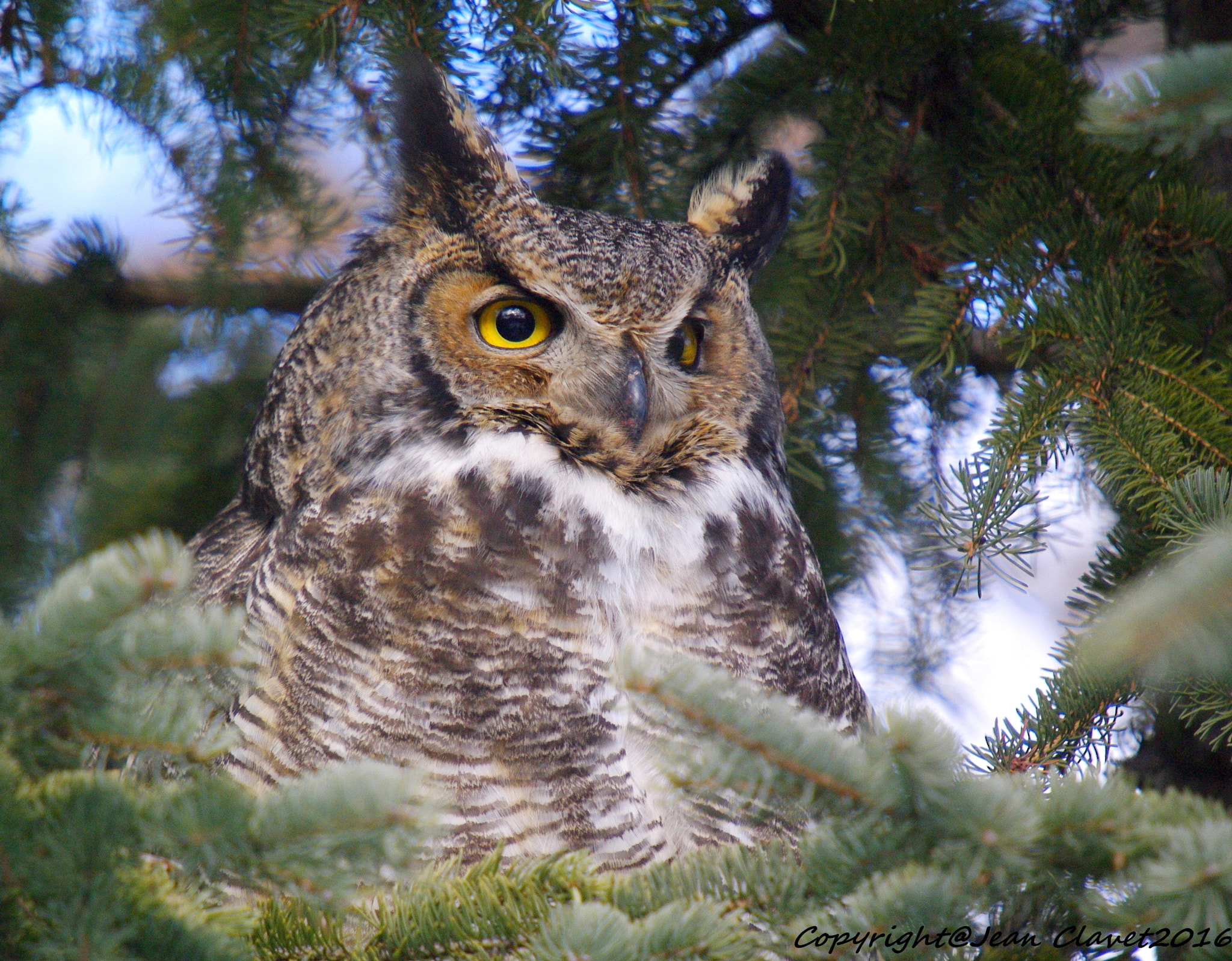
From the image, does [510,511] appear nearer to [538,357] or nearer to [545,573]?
[545,573]

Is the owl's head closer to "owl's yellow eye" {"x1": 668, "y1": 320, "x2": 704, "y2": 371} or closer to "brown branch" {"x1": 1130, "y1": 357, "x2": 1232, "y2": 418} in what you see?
"owl's yellow eye" {"x1": 668, "y1": 320, "x2": 704, "y2": 371}

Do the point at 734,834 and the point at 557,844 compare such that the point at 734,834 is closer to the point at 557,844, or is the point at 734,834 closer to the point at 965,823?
the point at 557,844

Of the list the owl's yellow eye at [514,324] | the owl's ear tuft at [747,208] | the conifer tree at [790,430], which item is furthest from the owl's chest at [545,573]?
the owl's ear tuft at [747,208]

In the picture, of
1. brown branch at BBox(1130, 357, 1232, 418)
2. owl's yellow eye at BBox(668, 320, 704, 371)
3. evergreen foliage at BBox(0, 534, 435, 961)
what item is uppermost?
owl's yellow eye at BBox(668, 320, 704, 371)

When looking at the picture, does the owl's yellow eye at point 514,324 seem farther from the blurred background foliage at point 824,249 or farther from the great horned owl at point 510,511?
the blurred background foliage at point 824,249

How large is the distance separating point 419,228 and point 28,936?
3.55 feet

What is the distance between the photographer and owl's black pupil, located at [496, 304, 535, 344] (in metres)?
1.33

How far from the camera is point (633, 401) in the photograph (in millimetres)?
1306

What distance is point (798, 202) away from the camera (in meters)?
1.89

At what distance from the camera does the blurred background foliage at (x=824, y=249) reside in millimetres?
1229

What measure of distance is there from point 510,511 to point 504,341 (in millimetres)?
245

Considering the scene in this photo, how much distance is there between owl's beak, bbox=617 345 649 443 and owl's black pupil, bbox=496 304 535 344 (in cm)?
15

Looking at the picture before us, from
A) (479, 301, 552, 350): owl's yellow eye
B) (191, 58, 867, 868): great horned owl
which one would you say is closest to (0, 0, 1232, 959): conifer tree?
(191, 58, 867, 868): great horned owl

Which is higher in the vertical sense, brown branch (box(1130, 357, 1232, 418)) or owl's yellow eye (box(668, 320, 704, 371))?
owl's yellow eye (box(668, 320, 704, 371))
